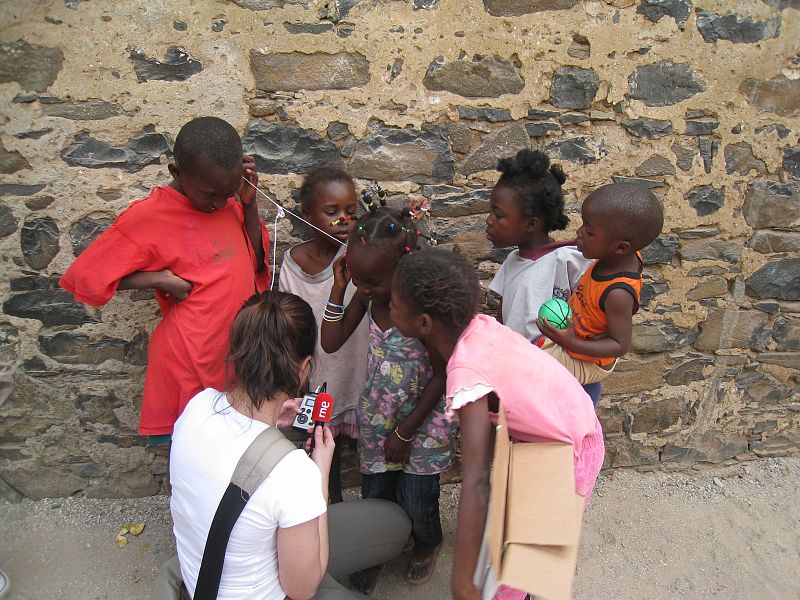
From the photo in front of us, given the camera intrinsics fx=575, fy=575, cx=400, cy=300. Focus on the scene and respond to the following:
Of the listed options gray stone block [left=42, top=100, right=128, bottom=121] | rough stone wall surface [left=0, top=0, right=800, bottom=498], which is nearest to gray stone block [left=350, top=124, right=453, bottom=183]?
rough stone wall surface [left=0, top=0, right=800, bottom=498]

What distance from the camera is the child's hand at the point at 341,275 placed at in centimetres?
210

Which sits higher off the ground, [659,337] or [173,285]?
[173,285]

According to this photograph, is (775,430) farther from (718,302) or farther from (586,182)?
(586,182)

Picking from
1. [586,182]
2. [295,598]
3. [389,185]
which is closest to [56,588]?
[295,598]

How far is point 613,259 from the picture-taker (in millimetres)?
2047

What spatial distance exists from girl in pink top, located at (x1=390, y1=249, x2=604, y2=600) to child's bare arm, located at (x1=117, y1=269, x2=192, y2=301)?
0.84 metres

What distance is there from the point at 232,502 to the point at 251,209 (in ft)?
3.92

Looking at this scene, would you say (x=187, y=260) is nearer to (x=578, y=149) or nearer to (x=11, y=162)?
(x=11, y=162)

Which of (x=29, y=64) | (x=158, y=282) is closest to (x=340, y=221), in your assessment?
(x=158, y=282)

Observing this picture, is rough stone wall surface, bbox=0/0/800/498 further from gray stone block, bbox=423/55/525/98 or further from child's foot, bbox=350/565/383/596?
child's foot, bbox=350/565/383/596

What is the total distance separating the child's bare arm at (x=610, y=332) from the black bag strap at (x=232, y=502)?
99cm

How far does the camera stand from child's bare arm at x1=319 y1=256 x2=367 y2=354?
2.11m

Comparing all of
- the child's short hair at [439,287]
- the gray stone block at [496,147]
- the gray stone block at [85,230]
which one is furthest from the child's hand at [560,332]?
the gray stone block at [85,230]

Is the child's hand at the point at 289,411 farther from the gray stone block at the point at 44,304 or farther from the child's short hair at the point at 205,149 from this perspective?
the gray stone block at the point at 44,304
